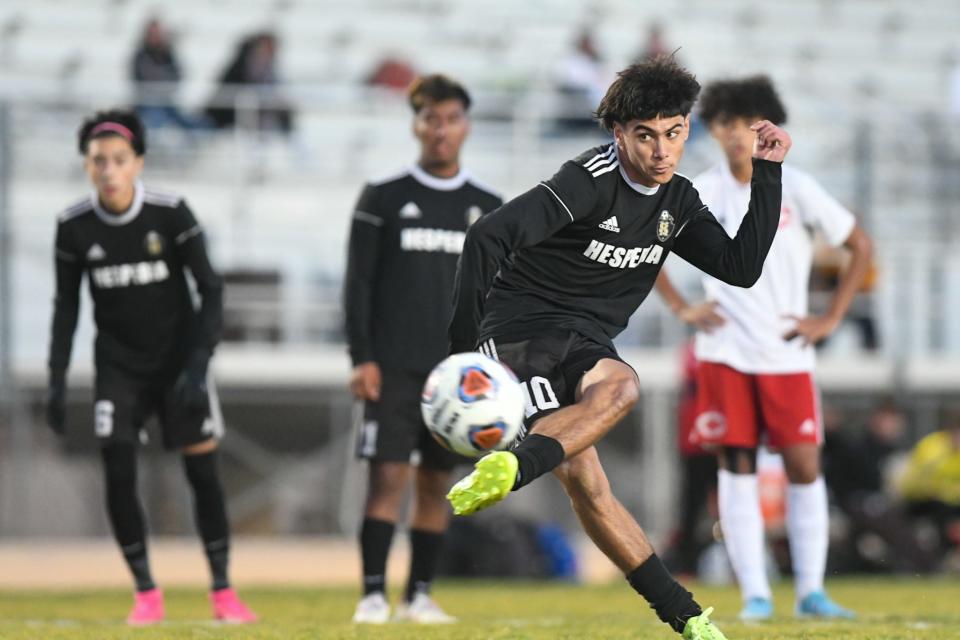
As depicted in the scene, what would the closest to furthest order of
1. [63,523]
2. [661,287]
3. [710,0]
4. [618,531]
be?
[618,531]
[661,287]
[63,523]
[710,0]

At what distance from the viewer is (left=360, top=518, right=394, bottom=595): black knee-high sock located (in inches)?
306

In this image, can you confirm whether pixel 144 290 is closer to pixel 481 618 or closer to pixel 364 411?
pixel 364 411

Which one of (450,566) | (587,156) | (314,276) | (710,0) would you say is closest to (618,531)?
(587,156)

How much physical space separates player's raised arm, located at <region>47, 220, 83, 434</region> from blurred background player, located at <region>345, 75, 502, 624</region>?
1299 millimetres

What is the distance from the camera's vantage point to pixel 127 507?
766cm

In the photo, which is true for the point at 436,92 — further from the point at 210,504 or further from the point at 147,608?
the point at 147,608

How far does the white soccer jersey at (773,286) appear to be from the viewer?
25.7 feet

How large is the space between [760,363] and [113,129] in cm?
323

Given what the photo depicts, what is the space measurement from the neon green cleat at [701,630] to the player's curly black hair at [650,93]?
5.34 ft

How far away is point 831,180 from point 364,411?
11121 millimetres

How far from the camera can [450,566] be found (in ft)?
42.9

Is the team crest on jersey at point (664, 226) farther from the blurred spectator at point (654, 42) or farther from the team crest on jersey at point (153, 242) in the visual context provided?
the blurred spectator at point (654, 42)

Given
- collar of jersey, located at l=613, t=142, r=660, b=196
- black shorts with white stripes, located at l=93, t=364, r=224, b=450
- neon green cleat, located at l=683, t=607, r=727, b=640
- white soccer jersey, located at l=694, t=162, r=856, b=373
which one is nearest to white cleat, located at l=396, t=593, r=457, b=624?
black shorts with white stripes, located at l=93, t=364, r=224, b=450

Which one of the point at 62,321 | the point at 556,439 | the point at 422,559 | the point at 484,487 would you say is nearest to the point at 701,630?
the point at 556,439
